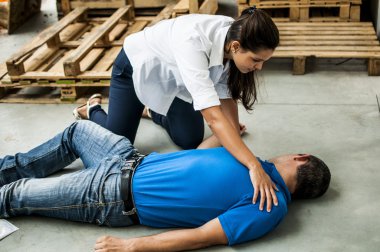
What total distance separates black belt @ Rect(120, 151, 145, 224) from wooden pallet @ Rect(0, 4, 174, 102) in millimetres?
2052

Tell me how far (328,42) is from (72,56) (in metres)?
2.81

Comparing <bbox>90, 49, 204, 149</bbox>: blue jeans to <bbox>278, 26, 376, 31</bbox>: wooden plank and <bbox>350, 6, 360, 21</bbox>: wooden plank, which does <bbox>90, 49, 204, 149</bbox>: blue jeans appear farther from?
<bbox>350, 6, 360, 21</bbox>: wooden plank

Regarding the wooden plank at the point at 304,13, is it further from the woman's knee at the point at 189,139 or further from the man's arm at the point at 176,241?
the man's arm at the point at 176,241

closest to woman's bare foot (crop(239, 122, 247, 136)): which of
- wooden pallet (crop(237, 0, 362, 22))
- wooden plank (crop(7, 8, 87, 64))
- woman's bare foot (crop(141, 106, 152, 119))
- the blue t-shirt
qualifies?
woman's bare foot (crop(141, 106, 152, 119))

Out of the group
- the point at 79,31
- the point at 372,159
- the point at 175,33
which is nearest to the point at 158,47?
the point at 175,33

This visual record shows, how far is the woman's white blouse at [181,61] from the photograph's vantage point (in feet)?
11.3

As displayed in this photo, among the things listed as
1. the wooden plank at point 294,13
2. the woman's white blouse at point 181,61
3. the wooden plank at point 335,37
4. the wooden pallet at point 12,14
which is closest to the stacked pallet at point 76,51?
the wooden pallet at point 12,14

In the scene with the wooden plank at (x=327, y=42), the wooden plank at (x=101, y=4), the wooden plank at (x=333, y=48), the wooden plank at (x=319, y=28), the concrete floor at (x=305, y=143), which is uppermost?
the wooden plank at (x=101, y=4)

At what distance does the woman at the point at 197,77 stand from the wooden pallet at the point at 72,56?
2.87 feet

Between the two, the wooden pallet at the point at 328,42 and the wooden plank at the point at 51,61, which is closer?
the wooden pallet at the point at 328,42

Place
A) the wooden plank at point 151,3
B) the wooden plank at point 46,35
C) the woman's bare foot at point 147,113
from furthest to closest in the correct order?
the wooden plank at point 151,3
the wooden plank at point 46,35
the woman's bare foot at point 147,113

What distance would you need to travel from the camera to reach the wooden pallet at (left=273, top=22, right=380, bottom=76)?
587 cm

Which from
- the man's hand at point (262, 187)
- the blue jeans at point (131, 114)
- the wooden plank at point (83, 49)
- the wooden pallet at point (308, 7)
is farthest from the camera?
the wooden pallet at point (308, 7)

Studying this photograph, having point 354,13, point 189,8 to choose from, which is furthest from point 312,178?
point 354,13
